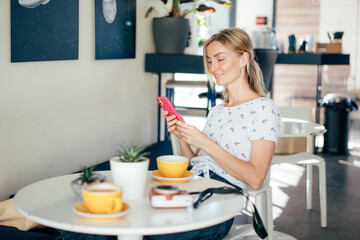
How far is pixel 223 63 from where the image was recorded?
7.16ft

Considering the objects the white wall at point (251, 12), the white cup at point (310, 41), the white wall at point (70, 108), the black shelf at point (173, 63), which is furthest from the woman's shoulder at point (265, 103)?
the white wall at point (251, 12)

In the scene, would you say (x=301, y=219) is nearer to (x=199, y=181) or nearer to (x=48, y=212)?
(x=199, y=181)

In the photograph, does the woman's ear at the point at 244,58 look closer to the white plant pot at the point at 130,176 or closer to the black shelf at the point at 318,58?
the white plant pot at the point at 130,176

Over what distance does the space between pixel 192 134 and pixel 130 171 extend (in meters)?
0.54

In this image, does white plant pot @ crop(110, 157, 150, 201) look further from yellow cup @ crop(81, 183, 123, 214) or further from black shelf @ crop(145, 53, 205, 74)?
black shelf @ crop(145, 53, 205, 74)

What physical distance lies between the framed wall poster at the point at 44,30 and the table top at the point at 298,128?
1488 millimetres

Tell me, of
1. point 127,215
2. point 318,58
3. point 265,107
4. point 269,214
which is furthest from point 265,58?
point 127,215

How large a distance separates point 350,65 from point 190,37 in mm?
2127

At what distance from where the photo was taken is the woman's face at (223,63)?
2184 millimetres

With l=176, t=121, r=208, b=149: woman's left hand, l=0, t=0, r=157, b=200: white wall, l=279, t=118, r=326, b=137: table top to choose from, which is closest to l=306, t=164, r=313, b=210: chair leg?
l=279, t=118, r=326, b=137: table top

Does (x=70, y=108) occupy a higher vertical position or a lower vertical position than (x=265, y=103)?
lower

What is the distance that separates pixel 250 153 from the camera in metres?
1.98

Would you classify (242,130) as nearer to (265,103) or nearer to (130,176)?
(265,103)

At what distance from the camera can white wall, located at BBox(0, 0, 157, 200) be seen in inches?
115
